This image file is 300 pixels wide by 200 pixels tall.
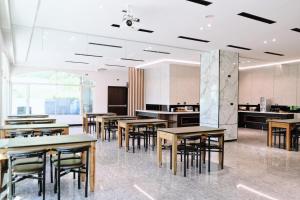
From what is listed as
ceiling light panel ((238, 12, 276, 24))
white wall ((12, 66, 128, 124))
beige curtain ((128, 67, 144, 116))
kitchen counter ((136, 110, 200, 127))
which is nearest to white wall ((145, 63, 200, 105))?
beige curtain ((128, 67, 144, 116))

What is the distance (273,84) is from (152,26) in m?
8.54

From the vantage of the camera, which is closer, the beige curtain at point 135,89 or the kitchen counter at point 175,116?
the kitchen counter at point 175,116

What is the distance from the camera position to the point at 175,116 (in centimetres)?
970

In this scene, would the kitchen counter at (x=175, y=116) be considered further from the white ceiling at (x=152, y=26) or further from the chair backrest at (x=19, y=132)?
the chair backrest at (x=19, y=132)

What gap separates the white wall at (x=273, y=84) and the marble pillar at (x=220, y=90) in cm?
401

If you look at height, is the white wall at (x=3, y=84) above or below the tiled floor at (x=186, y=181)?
above

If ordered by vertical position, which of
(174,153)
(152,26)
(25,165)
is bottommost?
(174,153)

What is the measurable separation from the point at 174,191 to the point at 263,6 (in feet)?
12.0

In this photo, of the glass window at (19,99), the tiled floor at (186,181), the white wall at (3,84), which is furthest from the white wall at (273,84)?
the glass window at (19,99)

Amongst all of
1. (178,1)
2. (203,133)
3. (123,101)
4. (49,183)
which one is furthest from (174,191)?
(123,101)

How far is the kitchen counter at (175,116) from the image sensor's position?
952 cm

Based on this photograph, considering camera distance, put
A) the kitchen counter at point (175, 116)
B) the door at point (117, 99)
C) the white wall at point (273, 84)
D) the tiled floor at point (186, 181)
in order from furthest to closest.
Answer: the door at point (117, 99)
the white wall at point (273, 84)
the kitchen counter at point (175, 116)
the tiled floor at point (186, 181)

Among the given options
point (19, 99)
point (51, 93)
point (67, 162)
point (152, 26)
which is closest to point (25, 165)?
point (67, 162)

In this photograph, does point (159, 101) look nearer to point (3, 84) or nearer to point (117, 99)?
point (117, 99)
